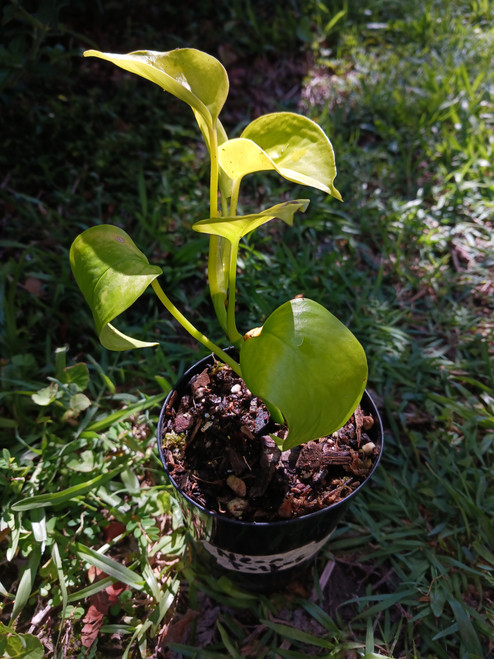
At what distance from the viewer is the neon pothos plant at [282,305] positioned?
0.67 meters

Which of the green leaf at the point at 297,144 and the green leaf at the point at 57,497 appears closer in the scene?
the green leaf at the point at 297,144

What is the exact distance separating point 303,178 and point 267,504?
1.82 ft

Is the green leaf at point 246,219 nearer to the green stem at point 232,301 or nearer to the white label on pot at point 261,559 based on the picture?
the green stem at point 232,301

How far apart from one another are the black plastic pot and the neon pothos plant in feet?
0.69

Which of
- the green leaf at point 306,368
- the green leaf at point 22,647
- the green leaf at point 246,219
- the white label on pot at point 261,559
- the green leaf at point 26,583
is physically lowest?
the green leaf at point 22,647

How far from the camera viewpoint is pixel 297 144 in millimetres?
784

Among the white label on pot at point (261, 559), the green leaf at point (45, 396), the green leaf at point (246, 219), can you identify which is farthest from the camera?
the green leaf at point (45, 396)

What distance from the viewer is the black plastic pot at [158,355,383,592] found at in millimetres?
853

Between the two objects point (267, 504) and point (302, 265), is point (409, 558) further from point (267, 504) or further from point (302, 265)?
point (302, 265)

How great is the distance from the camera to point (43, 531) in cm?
110

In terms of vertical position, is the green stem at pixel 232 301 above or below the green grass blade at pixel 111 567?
above

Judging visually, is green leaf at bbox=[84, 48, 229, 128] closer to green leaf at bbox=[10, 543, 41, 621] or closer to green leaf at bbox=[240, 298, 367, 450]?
green leaf at bbox=[240, 298, 367, 450]

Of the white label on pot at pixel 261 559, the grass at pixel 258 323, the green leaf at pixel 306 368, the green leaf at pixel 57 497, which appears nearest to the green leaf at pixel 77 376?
the grass at pixel 258 323

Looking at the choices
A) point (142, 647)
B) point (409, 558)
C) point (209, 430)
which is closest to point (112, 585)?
point (142, 647)
